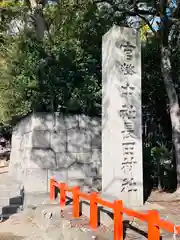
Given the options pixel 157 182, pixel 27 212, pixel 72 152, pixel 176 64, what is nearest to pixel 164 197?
pixel 157 182

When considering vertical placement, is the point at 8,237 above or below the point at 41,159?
below

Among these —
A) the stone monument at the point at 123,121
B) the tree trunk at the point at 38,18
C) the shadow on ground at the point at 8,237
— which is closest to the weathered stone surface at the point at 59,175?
the stone monument at the point at 123,121

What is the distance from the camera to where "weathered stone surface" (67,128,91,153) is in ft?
34.5

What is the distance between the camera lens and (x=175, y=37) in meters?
12.1

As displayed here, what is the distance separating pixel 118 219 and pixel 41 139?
480cm

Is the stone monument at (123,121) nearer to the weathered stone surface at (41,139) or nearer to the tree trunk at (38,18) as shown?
the weathered stone surface at (41,139)

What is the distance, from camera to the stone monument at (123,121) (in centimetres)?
849

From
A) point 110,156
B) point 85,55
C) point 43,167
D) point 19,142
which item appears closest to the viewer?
point 110,156

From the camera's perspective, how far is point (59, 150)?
34.0 feet

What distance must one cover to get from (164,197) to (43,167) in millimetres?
3334

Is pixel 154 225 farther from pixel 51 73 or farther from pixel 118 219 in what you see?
pixel 51 73

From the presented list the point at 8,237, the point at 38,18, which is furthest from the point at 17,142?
the point at 8,237

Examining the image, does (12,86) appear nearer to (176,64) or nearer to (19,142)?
(19,142)

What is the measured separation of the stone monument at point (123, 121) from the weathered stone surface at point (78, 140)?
1.87 m
